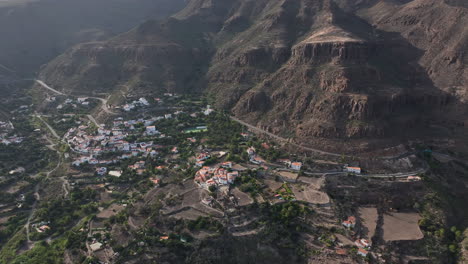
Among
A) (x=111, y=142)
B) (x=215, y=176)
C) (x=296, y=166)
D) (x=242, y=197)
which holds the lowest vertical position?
(x=111, y=142)

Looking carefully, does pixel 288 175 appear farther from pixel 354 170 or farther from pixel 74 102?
pixel 74 102

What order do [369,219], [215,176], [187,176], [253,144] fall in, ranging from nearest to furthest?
[369,219]
[215,176]
[187,176]
[253,144]

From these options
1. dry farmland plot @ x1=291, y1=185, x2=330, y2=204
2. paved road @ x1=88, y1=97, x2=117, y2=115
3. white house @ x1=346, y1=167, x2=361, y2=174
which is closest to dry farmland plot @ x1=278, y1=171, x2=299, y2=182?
dry farmland plot @ x1=291, y1=185, x2=330, y2=204

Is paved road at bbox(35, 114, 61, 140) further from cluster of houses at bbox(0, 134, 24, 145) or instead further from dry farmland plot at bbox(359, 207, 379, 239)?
dry farmland plot at bbox(359, 207, 379, 239)

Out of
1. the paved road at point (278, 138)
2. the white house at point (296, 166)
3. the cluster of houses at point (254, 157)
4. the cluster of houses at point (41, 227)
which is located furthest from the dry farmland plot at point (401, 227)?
the cluster of houses at point (41, 227)

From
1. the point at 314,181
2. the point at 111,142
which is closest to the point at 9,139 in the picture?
the point at 111,142

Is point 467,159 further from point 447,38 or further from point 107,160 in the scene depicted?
point 107,160
